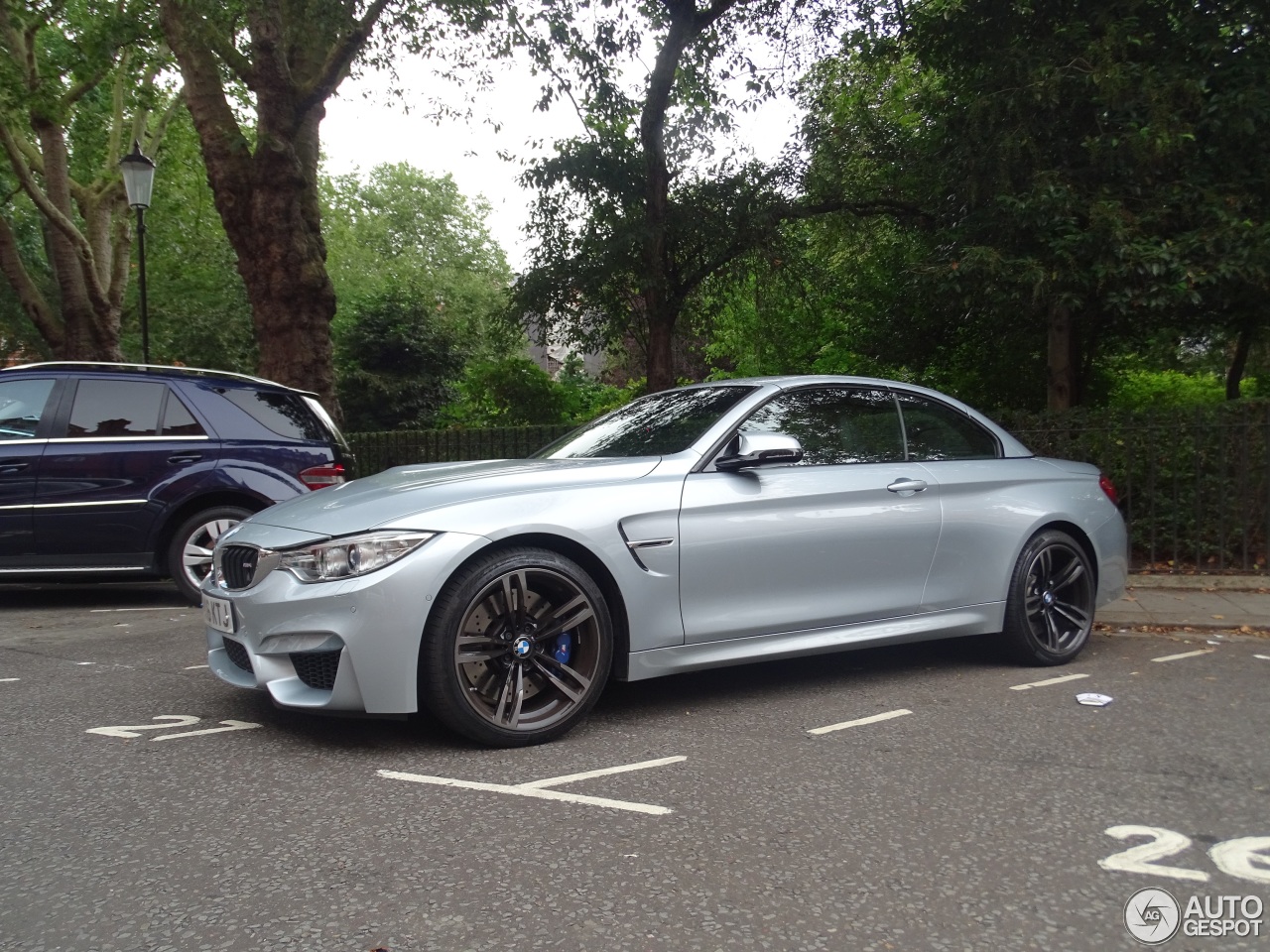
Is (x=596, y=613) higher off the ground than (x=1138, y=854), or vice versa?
(x=596, y=613)

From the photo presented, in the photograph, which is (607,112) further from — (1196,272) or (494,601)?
(494,601)

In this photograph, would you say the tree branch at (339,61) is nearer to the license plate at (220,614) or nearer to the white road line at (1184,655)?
the license plate at (220,614)

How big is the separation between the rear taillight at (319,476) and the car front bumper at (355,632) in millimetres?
4441

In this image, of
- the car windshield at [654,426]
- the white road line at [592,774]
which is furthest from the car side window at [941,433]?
the white road line at [592,774]

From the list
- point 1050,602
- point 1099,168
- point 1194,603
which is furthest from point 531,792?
point 1099,168

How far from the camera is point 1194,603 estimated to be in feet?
26.3

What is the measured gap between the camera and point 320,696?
165 inches

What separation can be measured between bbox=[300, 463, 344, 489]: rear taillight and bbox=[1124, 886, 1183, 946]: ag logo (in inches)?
267

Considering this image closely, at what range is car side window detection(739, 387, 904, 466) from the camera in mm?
5402

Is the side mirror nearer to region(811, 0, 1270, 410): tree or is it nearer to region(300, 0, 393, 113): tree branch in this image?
region(811, 0, 1270, 410): tree

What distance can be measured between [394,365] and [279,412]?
15.2 meters

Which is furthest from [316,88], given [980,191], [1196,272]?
[1196,272]

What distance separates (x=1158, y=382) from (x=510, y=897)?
17.2 meters

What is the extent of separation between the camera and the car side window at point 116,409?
8164mm
